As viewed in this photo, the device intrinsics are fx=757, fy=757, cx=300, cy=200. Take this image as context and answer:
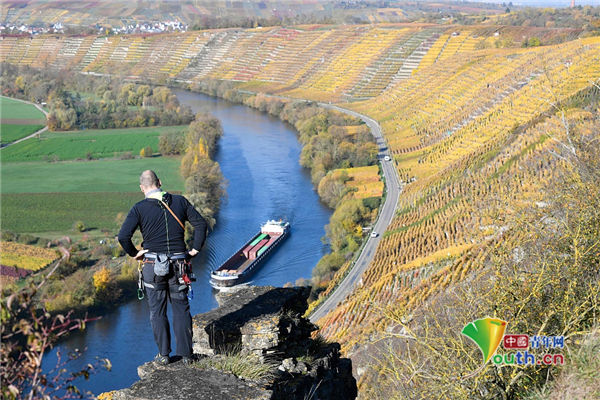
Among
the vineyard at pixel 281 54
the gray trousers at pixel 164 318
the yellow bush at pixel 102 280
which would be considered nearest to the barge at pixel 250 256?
the yellow bush at pixel 102 280

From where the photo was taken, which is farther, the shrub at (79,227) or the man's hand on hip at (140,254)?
the shrub at (79,227)

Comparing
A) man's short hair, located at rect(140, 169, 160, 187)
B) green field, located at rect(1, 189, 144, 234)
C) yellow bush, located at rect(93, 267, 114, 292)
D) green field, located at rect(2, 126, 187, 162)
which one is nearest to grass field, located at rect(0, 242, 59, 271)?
green field, located at rect(1, 189, 144, 234)

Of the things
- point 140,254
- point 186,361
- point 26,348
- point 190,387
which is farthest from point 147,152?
point 26,348

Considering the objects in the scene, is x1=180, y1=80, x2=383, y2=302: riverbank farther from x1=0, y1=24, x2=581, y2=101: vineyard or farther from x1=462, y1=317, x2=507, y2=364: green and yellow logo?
x1=462, y1=317, x2=507, y2=364: green and yellow logo

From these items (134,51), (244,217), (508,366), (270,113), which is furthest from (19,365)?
(134,51)

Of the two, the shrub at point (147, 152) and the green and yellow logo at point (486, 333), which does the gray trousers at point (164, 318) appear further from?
the shrub at point (147, 152)

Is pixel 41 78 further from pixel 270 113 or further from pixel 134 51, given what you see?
pixel 270 113
